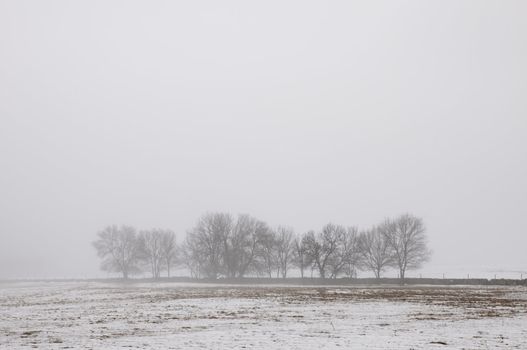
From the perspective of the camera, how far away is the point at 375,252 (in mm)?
104062

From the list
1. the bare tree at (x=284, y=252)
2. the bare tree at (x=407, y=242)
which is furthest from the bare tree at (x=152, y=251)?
the bare tree at (x=407, y=242)

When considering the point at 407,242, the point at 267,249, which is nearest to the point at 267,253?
the point at 267,249

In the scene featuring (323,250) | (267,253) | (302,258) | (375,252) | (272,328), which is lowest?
(302,258)

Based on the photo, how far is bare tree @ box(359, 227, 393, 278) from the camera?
Answer: 334 ft

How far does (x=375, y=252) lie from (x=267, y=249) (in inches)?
1029

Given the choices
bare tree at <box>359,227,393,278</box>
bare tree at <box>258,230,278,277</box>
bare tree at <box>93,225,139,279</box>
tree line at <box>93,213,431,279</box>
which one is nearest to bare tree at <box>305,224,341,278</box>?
tree line at <box>93,213,431,279</box>

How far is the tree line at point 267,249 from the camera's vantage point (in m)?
102

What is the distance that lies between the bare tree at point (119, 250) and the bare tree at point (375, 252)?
6351cm

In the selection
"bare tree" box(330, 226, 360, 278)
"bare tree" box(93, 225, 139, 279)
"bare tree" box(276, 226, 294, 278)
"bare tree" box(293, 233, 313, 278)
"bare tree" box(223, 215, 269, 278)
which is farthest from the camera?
"bare tree" box(93, 225, 139, 279)

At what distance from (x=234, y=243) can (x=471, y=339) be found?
318 feet

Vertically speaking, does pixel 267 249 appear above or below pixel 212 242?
below

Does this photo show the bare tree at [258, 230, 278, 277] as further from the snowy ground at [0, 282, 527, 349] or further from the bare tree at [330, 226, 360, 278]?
the snowy ground at [0, 282, 527, 349]

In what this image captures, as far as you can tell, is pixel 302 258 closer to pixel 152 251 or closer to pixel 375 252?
pixel 375 252

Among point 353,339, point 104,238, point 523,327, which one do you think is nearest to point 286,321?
point 353,339
